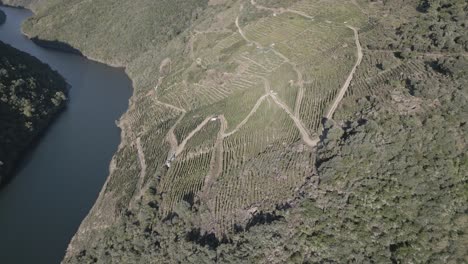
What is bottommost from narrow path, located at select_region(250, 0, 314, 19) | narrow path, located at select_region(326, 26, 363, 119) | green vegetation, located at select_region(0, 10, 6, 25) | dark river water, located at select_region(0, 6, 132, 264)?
green vegetation, located at select_region(0, 10, 6, 25)

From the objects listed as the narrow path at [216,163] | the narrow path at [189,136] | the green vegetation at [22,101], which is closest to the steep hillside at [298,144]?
the narrow path at [216,163]

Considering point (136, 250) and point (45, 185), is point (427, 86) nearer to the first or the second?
point (136, 250)

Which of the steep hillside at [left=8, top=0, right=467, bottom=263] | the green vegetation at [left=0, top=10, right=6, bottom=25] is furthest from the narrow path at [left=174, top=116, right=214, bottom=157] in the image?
the green vegetation at [left=0, top=10, right=6, bottom=25]

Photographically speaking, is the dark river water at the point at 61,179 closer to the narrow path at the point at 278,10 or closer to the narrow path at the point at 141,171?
the narrow path at the point at 141,171

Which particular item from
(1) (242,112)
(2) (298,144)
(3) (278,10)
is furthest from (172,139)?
(3) (278,10)

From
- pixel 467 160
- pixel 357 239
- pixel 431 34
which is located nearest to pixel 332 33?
pixel 431 34

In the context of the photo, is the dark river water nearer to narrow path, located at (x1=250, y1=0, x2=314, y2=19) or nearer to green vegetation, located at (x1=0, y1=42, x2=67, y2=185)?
green vegetation, located at (x1=0, y1=42, x2=67, y2=185)

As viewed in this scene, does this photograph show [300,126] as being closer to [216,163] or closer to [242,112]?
[242,112]
